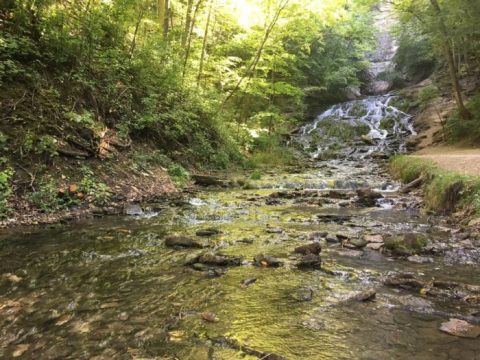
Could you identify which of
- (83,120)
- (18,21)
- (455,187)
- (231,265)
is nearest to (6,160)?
(83,120)

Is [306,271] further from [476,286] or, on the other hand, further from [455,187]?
[455,187]

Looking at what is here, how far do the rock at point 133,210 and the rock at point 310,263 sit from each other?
12.6ft

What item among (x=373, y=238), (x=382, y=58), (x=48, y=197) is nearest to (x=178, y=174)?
(x=48, y=197)

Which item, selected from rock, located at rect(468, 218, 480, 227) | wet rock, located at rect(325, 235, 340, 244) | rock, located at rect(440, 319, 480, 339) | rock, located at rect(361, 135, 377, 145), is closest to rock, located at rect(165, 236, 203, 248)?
wet rock, located at rect(325, 235, 340, 244)

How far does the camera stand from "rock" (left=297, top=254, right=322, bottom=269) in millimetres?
4402

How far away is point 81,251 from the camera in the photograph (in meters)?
4.90

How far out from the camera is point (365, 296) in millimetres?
3473

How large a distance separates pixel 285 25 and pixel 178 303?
15.6 meters

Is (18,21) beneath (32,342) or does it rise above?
above

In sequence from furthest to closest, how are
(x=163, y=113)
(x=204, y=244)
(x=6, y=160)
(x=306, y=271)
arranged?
(x=163, y=113), (x=6, y=160), (x=204, y=244), (x=306, y=271)

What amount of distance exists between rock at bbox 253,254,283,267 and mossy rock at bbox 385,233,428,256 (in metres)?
1.62

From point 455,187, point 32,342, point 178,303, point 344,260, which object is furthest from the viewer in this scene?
point 455,187

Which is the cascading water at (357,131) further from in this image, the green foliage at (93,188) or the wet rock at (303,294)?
the wet rock at (303,294)

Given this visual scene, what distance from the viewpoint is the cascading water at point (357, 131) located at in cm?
2125
